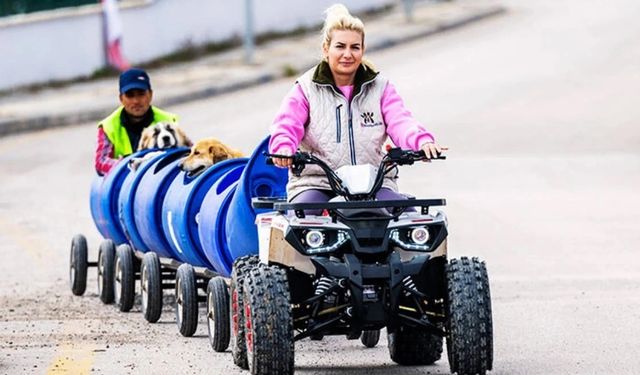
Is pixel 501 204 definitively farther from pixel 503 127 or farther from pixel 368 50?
pixel 368 50

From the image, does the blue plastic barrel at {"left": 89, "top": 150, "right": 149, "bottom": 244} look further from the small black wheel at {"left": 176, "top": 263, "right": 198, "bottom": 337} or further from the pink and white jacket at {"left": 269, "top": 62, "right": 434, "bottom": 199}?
the pink and white jacket at {"left": 269, "top": 62, "right": 434, "bottom": 199}

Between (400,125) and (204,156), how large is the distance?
298 cm

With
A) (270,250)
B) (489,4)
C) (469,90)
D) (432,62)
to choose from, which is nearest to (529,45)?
(432,62)

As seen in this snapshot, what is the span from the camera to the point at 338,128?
935cm

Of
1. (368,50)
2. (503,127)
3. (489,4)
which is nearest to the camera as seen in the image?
(503,127)

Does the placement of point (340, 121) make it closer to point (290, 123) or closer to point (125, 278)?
point (290, 123)

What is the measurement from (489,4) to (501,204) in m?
27.3

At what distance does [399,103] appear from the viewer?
9445 millimetres

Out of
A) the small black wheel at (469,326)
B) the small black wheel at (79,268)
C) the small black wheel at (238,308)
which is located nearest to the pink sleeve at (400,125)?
the small black wheel at (469,326)

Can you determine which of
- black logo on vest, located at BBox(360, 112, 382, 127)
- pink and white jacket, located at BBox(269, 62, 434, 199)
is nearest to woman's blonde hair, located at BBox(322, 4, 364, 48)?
pink and white jacket, located at BBox(269, 62, 434, 199)

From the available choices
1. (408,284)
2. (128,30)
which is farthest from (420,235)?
(128,30)

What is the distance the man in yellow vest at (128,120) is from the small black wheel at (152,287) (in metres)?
2.31

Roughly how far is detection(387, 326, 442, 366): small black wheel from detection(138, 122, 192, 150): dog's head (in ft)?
14.1

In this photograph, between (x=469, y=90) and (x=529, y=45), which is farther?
(x=529, y=45)
